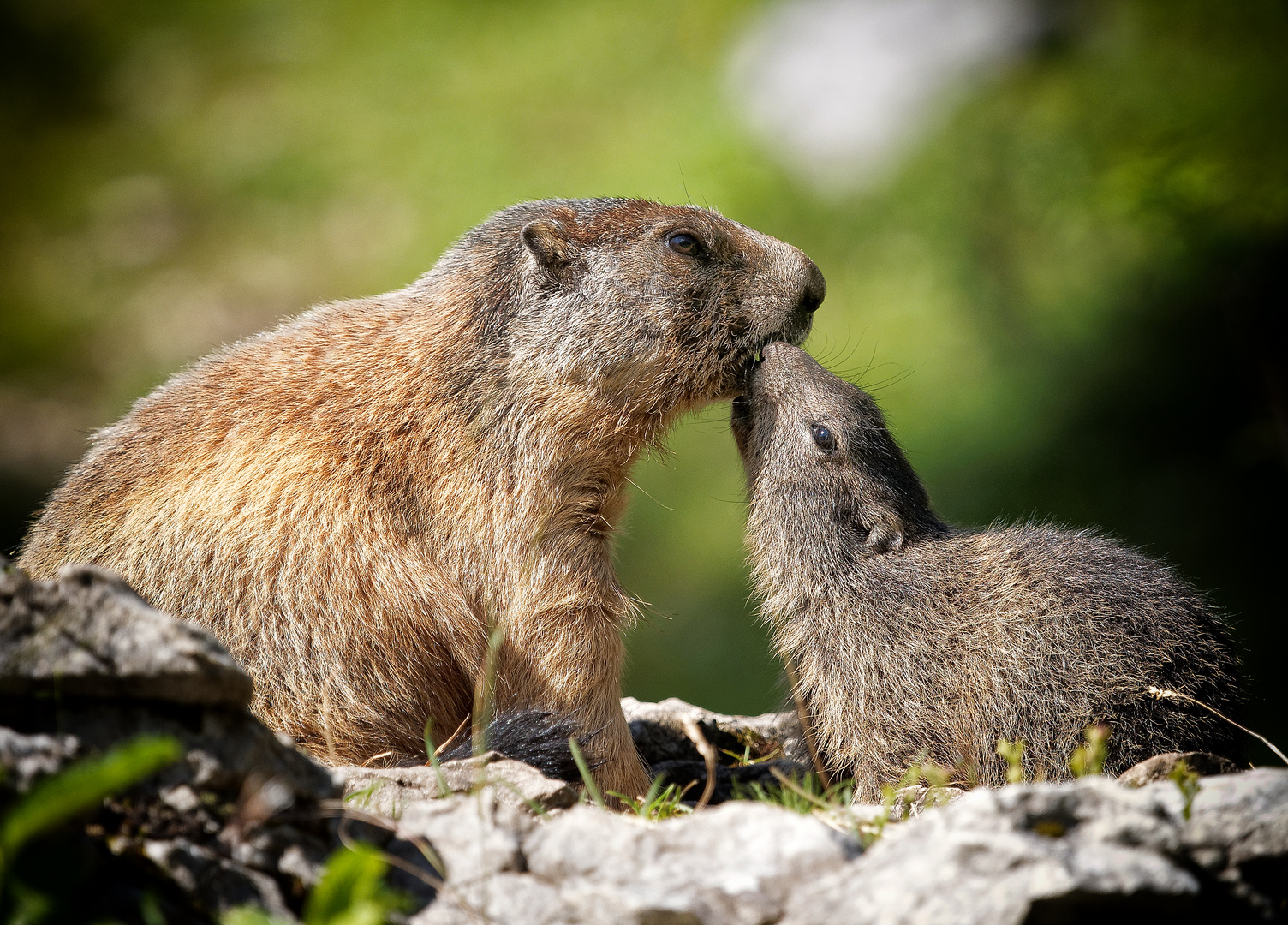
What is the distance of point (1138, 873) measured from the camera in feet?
8.18

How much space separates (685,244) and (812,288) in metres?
0.71

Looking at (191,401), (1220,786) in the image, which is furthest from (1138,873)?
(191,401)

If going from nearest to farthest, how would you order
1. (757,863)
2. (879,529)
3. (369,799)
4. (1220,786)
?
(757,863) < (1220,786) < (369,799) < (879,529)

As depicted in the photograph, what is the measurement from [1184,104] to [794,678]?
727 centimetres

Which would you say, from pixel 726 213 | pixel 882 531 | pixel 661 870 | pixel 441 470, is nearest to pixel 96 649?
pixel 661 870

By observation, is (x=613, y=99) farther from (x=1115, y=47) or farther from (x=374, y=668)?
(x=374, y=668)

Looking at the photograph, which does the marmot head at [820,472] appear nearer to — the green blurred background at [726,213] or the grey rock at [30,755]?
the green blurred background at [726,213]

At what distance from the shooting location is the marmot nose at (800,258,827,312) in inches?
216

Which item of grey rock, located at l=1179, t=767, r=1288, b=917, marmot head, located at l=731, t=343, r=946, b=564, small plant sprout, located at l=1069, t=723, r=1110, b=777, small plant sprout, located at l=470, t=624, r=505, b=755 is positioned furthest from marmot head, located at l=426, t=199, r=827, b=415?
grey rock, located at l=1179, t=767, r=1288, b=917

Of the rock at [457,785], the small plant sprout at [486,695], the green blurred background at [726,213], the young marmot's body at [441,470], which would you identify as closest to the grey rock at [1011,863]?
the rock at [457,785]

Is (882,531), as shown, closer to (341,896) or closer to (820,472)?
(820,472)

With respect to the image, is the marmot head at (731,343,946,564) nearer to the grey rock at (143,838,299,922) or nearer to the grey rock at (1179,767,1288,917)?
the grey rock at (1179,767,1288,917)

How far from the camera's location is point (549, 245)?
5371mm

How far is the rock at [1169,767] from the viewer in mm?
4102
